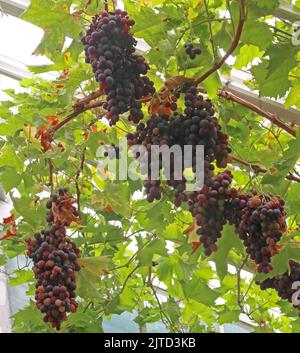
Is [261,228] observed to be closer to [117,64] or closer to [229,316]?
[117,64]

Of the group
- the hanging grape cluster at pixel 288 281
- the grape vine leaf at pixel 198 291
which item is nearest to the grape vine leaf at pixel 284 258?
the hanging grape cluster at pixel 288 281

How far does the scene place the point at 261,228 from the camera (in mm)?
1460

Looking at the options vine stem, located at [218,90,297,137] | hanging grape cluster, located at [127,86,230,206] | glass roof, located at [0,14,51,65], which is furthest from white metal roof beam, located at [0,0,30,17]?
hanging grape cluster, located at [127,86,230,206]

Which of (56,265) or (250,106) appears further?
(250,106)

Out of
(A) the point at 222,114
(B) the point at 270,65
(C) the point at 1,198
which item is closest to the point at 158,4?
(A) the point at 222,114

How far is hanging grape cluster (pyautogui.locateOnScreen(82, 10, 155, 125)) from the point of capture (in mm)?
1510

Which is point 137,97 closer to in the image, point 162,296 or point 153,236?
point 153,236

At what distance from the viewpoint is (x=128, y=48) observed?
1.56 metres

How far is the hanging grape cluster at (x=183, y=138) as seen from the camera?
1464mm

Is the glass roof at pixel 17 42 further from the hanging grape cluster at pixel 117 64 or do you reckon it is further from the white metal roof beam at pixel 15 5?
the hanging grape cluster at pixel 117 64

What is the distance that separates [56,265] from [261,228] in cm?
48

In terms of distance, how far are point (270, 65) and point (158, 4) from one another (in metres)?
0.58

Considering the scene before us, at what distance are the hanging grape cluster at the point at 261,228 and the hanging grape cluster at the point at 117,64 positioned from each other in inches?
12.4

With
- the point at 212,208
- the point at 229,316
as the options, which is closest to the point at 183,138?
the point at 212,208
